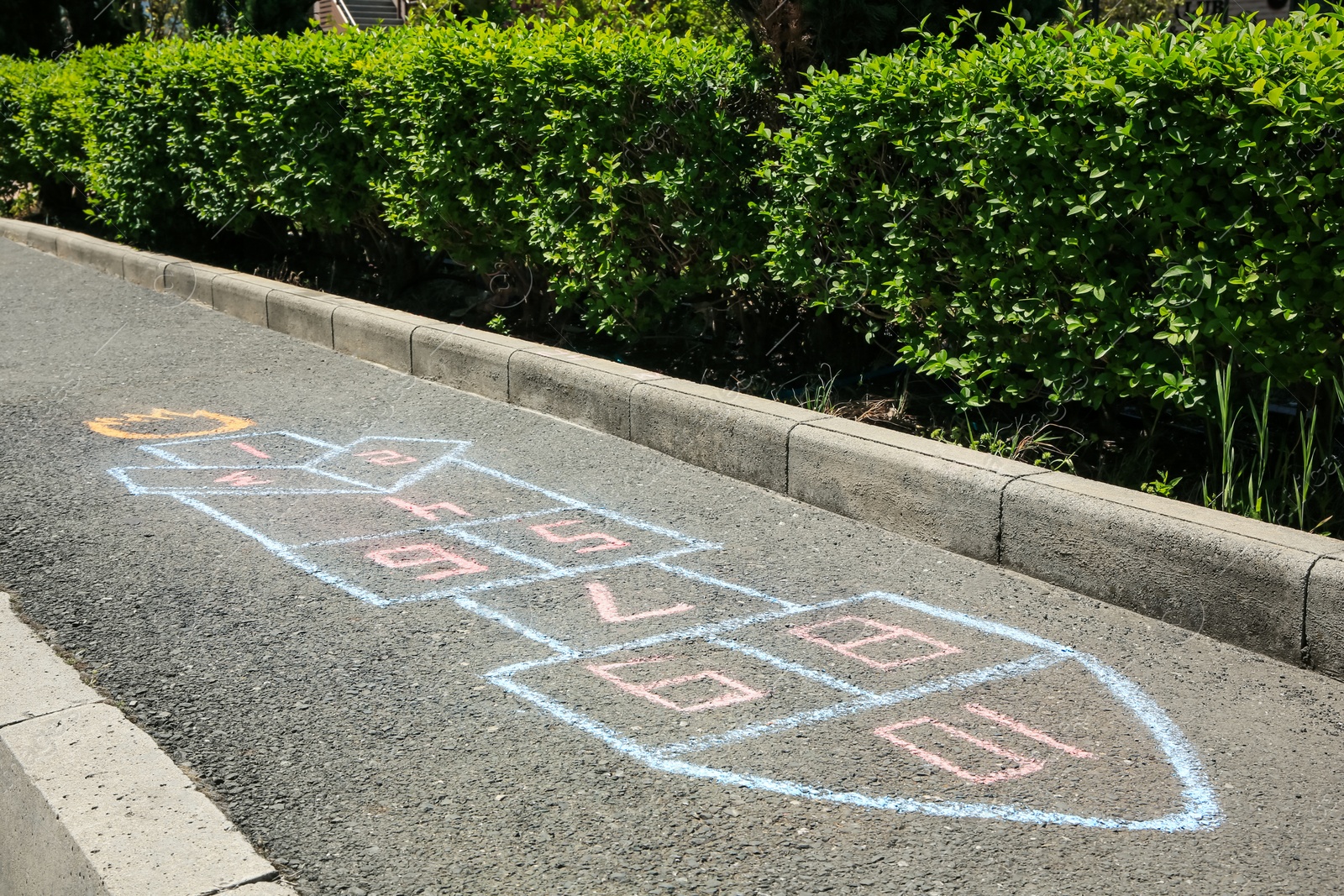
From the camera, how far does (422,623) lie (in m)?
4.07

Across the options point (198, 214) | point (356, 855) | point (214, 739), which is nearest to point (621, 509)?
point (214, 739)

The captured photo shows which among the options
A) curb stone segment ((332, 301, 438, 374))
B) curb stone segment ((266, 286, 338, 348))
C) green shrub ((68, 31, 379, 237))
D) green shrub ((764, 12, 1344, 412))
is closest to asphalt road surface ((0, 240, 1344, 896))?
green shrub ((764, 12, 1344, 412))

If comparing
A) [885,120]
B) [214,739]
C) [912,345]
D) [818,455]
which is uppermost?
[885,120]

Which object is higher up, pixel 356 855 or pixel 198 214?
pixel 198 214

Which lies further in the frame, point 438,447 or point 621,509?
point 438,447

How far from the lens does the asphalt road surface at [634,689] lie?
2.84 m

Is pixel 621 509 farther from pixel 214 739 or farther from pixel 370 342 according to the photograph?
pixel 370 342

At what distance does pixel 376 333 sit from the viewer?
789 centimetres

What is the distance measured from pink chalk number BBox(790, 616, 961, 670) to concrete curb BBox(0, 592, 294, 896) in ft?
5.94

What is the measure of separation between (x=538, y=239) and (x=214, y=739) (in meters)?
4.36

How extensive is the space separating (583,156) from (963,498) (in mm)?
3104

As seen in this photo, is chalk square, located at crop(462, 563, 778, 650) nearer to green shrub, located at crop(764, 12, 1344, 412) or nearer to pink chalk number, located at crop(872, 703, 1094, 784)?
pink chalk number, located at crop(872, 703, 1094, 784)

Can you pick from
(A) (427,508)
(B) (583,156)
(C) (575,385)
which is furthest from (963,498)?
(B) (583,156)

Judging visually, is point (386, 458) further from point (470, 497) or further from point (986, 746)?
point (986, 746)
